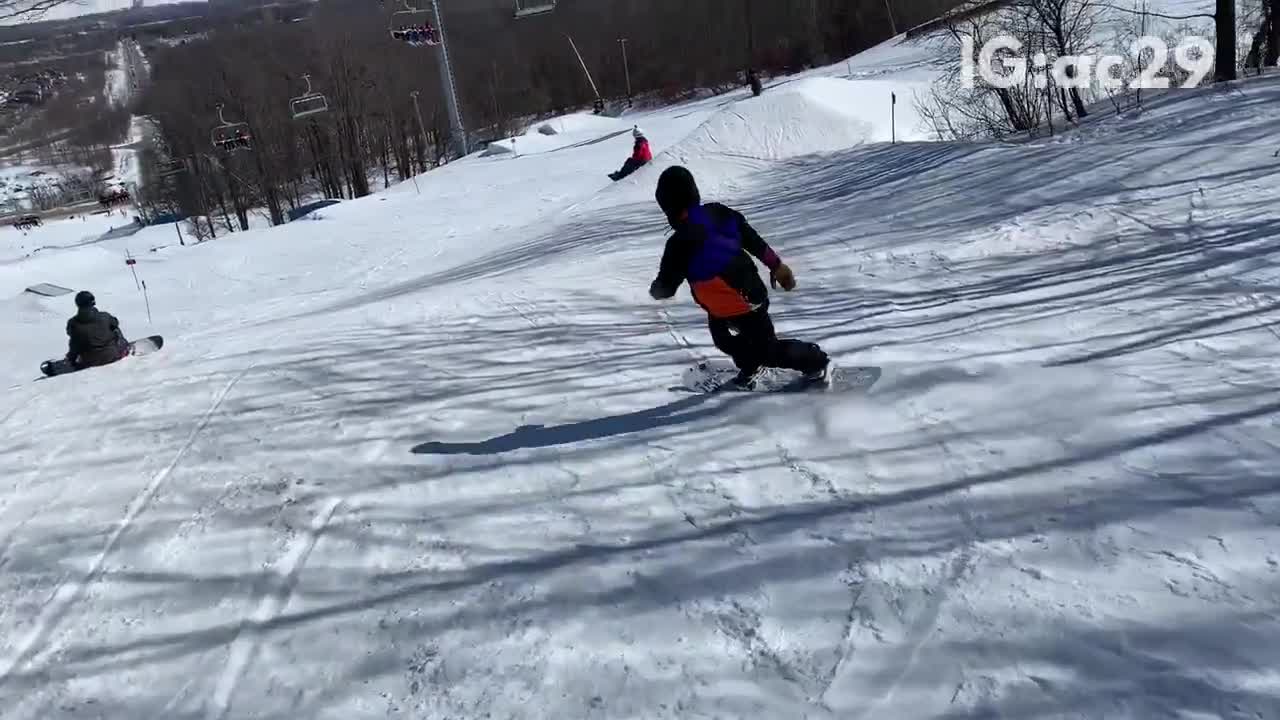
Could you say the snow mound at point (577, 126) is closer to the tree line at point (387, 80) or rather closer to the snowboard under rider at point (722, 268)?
the tree line at point (387, 80)

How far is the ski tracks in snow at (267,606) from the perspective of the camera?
282 cm

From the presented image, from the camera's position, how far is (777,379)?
4.84 metres

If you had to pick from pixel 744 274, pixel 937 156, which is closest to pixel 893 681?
pixel 744 274

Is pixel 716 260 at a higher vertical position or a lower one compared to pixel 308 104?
lower

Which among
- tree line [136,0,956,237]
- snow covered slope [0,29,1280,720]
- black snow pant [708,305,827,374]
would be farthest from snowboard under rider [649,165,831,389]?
tree line [136,0,956,237]

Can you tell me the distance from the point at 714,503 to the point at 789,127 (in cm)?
1918

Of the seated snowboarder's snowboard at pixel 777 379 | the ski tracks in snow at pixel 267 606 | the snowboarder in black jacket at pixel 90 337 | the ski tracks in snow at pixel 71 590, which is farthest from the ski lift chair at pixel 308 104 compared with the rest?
the ski tracks in snow at pixel 267 606

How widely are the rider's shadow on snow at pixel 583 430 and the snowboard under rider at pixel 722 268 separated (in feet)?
1.37

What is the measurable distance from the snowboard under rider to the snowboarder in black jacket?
7623mm

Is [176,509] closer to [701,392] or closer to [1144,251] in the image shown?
[701,392]

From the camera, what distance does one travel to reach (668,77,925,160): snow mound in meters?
20.4

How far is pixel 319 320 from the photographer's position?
9.05m

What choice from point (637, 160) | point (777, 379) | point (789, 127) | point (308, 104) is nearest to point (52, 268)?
point (637, 160)

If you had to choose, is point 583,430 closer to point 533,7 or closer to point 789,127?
point 789,127
